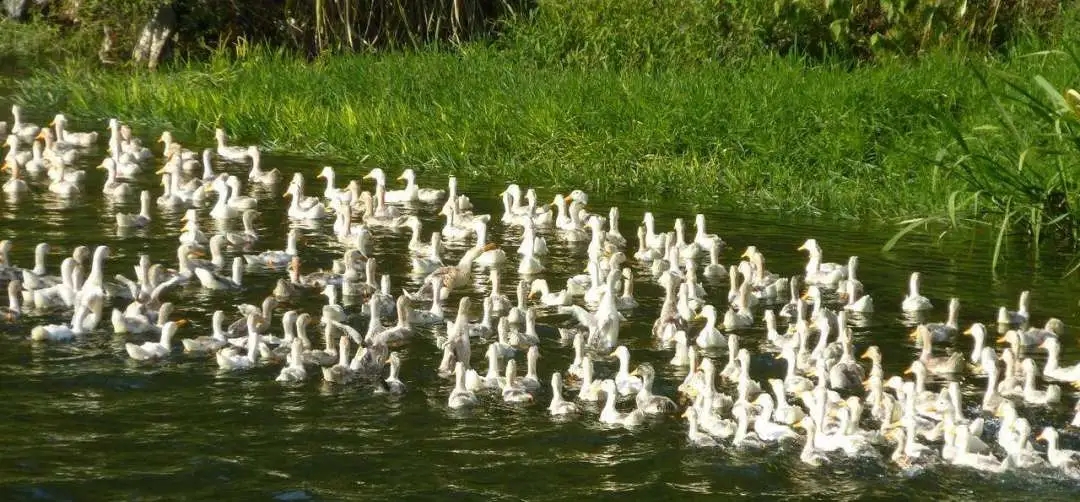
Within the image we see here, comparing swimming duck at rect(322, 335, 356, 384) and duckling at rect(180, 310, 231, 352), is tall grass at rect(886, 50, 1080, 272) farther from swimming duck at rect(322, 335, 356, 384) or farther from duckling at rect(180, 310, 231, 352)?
duckling at rect(180, 310, 231, 352)

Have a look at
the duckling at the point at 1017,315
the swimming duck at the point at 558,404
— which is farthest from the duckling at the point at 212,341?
the duckling at the point at 1017,315

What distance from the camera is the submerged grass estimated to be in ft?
63.1

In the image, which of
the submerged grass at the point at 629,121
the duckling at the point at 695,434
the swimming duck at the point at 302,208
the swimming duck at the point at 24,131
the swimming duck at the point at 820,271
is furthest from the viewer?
the swimming duck at the point at 24,131

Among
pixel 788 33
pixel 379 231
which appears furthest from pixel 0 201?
pixel 788 33

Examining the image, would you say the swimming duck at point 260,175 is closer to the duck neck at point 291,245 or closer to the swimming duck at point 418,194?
the swimming duck at point 418,194

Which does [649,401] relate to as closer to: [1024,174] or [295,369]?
[295,369]

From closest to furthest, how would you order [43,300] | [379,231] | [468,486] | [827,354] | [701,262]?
[468,486] < [827,354] < [43,300] < [701,262] < [379,231]

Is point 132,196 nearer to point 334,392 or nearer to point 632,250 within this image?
point 632,250

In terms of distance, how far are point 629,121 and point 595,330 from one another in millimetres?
8264

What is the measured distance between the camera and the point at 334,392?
11219mm

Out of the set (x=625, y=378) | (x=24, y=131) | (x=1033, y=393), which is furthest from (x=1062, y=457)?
(x=24, y=131)

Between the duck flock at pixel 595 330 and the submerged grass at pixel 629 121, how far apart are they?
2198 millimetres

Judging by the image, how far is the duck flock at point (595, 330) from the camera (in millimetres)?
10492

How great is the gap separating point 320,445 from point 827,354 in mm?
3804
